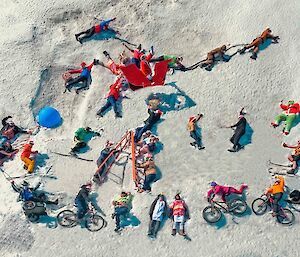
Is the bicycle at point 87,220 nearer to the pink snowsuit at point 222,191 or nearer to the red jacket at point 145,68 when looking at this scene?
the pink snowsuit at point 222,191

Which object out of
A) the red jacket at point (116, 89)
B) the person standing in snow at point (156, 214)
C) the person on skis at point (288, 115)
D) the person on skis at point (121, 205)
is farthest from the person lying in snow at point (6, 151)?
the person on skis at point (288, 115)

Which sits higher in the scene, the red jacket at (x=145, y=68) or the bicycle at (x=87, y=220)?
the red jacket at (x=145, y=68)

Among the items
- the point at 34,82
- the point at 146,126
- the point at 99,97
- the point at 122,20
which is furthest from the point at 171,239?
the point at 122,20

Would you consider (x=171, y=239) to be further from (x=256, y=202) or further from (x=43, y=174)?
(x=43, y=174)

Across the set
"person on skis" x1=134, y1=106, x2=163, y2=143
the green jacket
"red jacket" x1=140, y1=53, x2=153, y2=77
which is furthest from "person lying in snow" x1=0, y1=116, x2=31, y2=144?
"red jacket" x1=140, y1=53, x2=153, y2=77

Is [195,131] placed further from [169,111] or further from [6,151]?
[6,151]

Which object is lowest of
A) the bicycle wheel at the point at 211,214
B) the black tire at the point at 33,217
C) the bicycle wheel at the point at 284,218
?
the black tire at the point at 33,217

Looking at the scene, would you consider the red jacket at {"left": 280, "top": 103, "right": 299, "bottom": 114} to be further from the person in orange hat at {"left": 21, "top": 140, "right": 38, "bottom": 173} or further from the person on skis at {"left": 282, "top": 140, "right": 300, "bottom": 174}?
the person in orange hat at {"left": 21, "top": 140, "right": 38, "bottom": 173}
